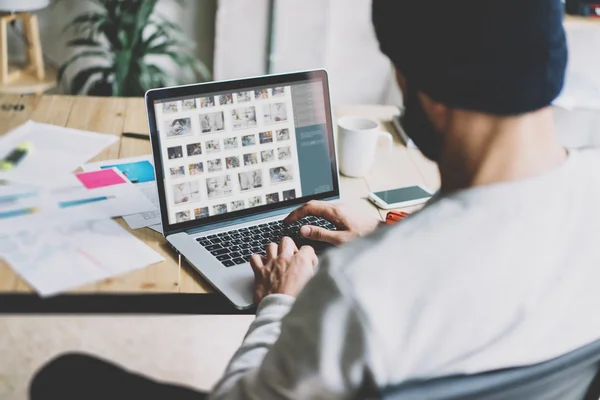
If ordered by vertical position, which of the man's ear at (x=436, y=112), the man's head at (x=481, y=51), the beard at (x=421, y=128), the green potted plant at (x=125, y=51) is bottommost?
the green potted plant at (x=125, y=51)

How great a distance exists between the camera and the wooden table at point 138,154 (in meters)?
1.04

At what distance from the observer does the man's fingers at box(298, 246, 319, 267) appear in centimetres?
107

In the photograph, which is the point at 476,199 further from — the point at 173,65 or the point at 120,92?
the point at 173,65

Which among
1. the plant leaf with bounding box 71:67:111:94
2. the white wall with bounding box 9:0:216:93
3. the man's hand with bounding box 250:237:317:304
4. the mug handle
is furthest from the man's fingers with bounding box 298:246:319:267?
the white wall with bounding box 9:0:216:93

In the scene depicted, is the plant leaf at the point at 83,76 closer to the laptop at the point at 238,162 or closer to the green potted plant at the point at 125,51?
the green potted plant at the point at 125,51

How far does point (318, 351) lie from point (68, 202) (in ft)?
2.50

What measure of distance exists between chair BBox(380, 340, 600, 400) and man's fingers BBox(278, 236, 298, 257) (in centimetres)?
49

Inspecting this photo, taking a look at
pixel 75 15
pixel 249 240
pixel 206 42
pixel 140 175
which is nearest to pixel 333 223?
pixel 249 240

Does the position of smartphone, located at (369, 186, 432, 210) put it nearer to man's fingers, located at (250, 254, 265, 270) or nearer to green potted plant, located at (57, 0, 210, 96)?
man's fingers, located at (250, 254, 265, 270)

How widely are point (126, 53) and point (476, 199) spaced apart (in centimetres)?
251

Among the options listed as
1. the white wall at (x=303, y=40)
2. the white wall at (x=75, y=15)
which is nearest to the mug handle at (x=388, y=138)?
the white wall at (x=303, y=40)

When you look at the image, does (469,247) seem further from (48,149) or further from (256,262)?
(48,149)

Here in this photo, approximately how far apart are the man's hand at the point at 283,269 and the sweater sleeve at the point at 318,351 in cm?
27

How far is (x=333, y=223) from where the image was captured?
1230 mm
